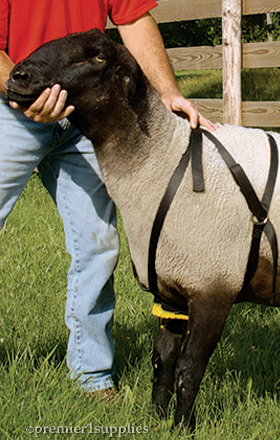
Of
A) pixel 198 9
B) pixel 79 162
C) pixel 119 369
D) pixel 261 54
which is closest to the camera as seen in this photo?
pixel 79 162

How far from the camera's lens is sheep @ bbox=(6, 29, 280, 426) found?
7.77 ft


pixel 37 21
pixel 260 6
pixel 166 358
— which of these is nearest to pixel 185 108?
pixel 37 21

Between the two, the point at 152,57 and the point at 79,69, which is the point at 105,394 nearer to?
the point at 79,69

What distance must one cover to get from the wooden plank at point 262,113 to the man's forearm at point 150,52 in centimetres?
349

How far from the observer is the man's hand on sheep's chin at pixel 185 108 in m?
2.62

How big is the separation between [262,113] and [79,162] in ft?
13.1

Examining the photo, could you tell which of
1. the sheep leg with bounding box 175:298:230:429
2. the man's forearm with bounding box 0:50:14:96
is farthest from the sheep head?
the sheep leg with bounding box 175:298:230:429

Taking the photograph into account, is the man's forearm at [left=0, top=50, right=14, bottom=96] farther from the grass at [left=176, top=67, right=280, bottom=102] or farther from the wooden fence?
the grass at [left=176, top=67, right=280, bottom=102]

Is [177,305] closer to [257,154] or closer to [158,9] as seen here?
[257,154]

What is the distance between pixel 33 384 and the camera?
9.00ft

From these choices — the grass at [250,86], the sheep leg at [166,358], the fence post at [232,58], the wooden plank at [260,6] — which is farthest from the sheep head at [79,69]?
the grass at [250,86]

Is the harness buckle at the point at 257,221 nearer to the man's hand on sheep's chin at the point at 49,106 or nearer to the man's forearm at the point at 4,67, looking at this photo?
the man's hand on sheep's chin at the point at 49,106

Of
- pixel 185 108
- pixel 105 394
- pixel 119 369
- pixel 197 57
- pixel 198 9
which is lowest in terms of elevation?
pixel 119 369

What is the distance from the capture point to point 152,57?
295 cm
